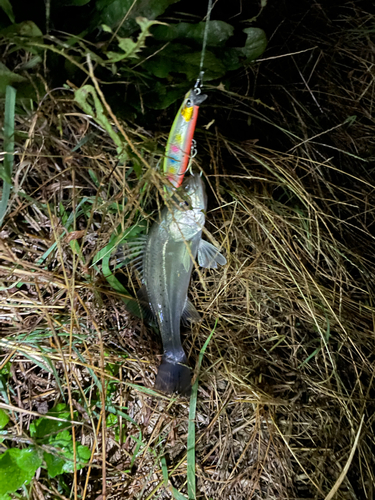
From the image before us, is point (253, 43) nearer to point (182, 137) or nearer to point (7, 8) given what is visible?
point (182, 137)

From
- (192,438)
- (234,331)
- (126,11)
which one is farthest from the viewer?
(234,331)

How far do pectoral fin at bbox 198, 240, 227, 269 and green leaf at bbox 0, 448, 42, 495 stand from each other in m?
1.10

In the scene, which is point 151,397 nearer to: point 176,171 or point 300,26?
point 176,171

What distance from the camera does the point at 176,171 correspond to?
1145mm

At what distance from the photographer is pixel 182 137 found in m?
1.07

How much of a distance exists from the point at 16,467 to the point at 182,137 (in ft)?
4.94

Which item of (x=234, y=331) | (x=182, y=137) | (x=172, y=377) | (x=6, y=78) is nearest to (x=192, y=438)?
(x=172, y=377)

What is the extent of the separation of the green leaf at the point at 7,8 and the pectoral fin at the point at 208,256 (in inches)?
40.2

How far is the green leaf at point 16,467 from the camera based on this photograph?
1.40 metres

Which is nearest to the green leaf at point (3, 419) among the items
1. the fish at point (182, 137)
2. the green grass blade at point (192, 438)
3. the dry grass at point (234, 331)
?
the dry grass at point (234, 331)

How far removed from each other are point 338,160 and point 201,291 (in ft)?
3.20

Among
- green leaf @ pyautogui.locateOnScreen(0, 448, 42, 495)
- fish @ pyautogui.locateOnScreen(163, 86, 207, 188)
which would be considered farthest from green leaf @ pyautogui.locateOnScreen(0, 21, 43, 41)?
green leaf @ pyautogui.locateOnScreen(0, 448, 42, 495)

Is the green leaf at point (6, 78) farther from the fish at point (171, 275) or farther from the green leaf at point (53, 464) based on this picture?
the green leaf at point (53, 464)

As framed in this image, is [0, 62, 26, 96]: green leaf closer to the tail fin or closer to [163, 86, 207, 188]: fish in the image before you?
[163, 86, 207, 188]: fish
